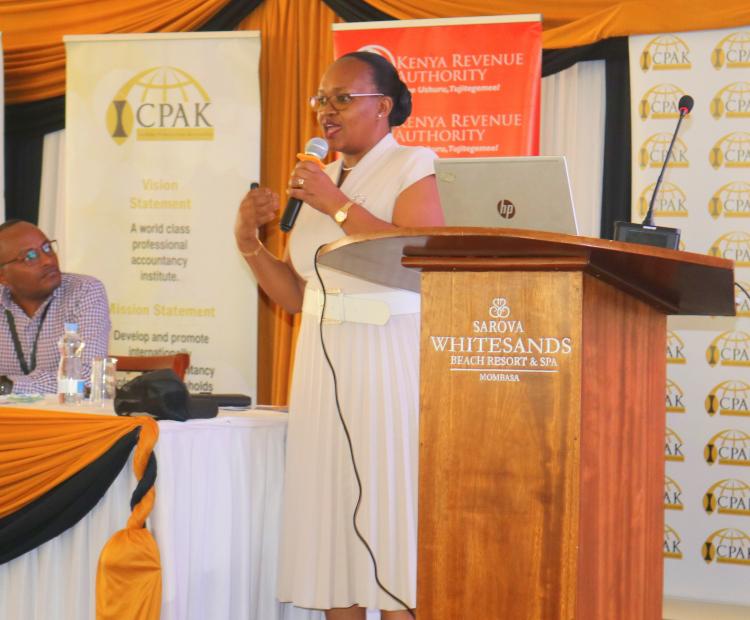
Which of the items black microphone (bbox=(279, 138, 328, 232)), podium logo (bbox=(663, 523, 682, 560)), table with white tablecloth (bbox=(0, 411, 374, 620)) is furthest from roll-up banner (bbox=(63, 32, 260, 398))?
black microphone (bbox=(279, 138, 328, 232))

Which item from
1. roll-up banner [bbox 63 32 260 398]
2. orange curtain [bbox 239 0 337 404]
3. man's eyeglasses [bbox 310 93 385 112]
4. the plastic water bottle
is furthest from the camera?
orange curtain [bbox 239 0 337 404]

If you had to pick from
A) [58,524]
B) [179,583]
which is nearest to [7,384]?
[58,524]

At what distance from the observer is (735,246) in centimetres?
501

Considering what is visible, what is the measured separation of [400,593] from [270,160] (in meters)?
3.75

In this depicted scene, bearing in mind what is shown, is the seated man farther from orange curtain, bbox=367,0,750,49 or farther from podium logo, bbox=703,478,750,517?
podium logo, bbox=703,478,750,517

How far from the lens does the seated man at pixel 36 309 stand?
393cm

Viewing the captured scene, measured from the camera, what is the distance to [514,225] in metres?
1.93

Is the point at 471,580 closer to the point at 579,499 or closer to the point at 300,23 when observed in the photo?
the point at 579,499

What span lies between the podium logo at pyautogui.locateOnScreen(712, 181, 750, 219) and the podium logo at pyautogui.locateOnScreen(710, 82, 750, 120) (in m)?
0.34

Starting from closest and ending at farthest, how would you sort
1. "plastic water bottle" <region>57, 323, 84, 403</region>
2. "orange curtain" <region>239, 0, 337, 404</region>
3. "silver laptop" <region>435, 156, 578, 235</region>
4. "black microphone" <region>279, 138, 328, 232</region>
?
"silver laptop" <region>435, 156, 578, 235</region> < "black microphone" <region>279, 138, 328, 232</region> < "plastic water bottle" <region>57, 323, 84, 403</region> < "orange curtain" <region>239, 0, 337, 404</region>

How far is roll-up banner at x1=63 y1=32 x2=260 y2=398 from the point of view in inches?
231

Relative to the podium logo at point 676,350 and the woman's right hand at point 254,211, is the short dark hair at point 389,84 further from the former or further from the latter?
the podium logo at point 676,350

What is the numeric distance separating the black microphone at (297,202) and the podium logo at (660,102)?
8.33ft

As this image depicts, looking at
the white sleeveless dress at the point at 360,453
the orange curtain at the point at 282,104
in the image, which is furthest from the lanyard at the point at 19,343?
the orange curtain at the point at 282,104
